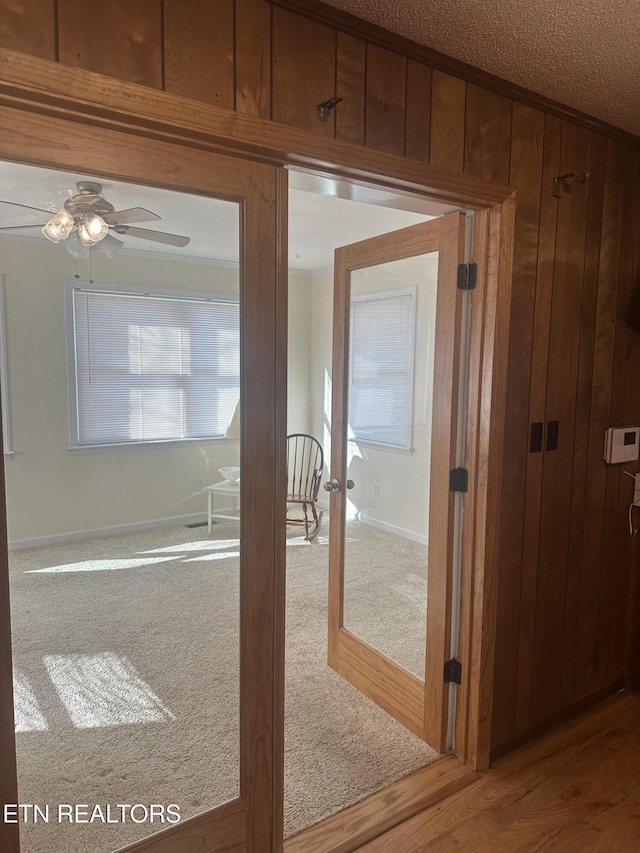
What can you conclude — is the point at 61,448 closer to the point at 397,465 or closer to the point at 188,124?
the point at 188,124

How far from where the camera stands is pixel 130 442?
5.19 ft

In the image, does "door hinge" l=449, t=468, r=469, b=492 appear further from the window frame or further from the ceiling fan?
the ceiling fan

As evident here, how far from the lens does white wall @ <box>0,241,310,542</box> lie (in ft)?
4.45

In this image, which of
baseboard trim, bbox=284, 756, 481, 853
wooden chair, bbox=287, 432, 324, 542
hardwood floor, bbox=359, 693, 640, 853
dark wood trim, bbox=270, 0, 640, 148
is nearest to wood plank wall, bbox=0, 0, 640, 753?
dark wood trim, bbox=270, 0, 640, 148

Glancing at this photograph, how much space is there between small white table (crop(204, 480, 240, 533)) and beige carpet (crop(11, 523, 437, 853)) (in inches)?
1.1

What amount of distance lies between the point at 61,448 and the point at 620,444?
2267mm

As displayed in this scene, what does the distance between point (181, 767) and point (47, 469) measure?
982mm

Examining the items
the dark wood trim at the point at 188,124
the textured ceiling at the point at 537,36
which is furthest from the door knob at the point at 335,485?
the textured ceiling at the point at 537,36

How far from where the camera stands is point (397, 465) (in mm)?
2572

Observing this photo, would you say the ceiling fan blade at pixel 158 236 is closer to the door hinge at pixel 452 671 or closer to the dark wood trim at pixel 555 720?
the door hinge at pixel 452 671

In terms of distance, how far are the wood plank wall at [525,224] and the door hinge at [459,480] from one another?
0.15 meters

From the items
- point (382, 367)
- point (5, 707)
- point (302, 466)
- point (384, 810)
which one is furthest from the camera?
point (302, 466)

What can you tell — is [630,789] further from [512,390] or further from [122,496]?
[122,496]

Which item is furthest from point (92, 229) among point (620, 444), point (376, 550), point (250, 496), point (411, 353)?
point (620, 444)
